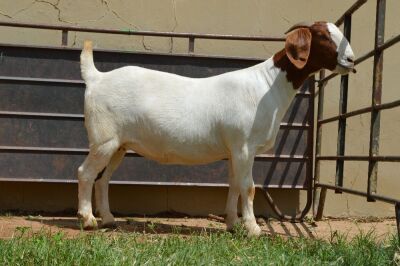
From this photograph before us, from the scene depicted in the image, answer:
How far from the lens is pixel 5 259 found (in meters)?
3.26

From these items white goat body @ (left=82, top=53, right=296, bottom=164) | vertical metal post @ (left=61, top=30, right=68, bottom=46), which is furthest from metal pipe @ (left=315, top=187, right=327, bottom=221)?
vertical metal post @ (left=61, top=30, right=68, bottom=46)

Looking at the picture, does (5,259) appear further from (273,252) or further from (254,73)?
(254,73)

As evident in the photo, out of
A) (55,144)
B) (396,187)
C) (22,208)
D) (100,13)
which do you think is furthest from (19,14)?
(396,187)

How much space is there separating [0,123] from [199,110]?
2057 millimetres

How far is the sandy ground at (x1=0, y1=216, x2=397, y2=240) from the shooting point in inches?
201

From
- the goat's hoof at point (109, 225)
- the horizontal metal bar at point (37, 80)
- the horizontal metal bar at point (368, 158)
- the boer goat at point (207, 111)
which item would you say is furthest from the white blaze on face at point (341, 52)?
the horizontal metal bar at point (37, 80)

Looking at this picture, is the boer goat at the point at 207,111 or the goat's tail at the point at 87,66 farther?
the goat's tail at the point at 87,66

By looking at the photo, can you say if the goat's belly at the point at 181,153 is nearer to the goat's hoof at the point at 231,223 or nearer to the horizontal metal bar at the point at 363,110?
A: the goat's hoof at the point at 231,223

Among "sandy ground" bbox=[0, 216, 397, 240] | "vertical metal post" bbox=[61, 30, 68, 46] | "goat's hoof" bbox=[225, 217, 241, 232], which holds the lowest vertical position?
"sandy ground" bbox=[0, 216, 397, 240]

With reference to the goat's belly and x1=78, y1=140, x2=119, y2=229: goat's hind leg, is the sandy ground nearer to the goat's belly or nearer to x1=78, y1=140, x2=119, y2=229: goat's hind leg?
x1=78, y1=140, x2=119, y2=229: goat's hind leg

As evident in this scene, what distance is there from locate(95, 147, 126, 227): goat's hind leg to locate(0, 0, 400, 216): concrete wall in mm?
854

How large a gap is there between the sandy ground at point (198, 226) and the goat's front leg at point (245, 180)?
358 mm

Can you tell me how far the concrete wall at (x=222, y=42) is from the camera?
616 centimetres

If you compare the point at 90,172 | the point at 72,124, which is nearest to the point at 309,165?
the point at 90,172
